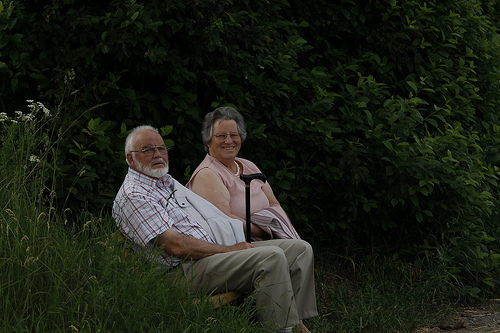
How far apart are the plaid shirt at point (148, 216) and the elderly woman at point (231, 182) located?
443mm

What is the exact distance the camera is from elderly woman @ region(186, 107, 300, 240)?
4.48 metres

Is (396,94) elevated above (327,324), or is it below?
above

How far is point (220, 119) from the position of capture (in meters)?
4.71

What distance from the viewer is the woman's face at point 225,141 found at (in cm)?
466

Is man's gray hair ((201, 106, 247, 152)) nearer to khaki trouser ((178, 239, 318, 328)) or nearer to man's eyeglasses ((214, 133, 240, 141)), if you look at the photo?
man's eyeglasses ((214, 133, 240, 141))

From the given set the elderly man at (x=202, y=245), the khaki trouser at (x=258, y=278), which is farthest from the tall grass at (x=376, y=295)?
A: the khaki trouser at (x=258, y=278)

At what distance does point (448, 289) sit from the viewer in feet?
18.2

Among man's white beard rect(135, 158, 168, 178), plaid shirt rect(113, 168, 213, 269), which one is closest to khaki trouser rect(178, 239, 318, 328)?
plaid shirt rect(113, 168, 213, 269)

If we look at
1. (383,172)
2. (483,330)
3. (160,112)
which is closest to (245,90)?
(160,112)

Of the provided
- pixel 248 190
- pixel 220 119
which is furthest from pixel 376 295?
pixel 220 119

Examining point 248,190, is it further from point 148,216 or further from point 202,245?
point 148,216

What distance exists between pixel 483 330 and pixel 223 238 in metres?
2.30

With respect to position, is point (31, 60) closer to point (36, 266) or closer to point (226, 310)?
point (36, 266)

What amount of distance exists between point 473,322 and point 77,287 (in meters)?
3.42
